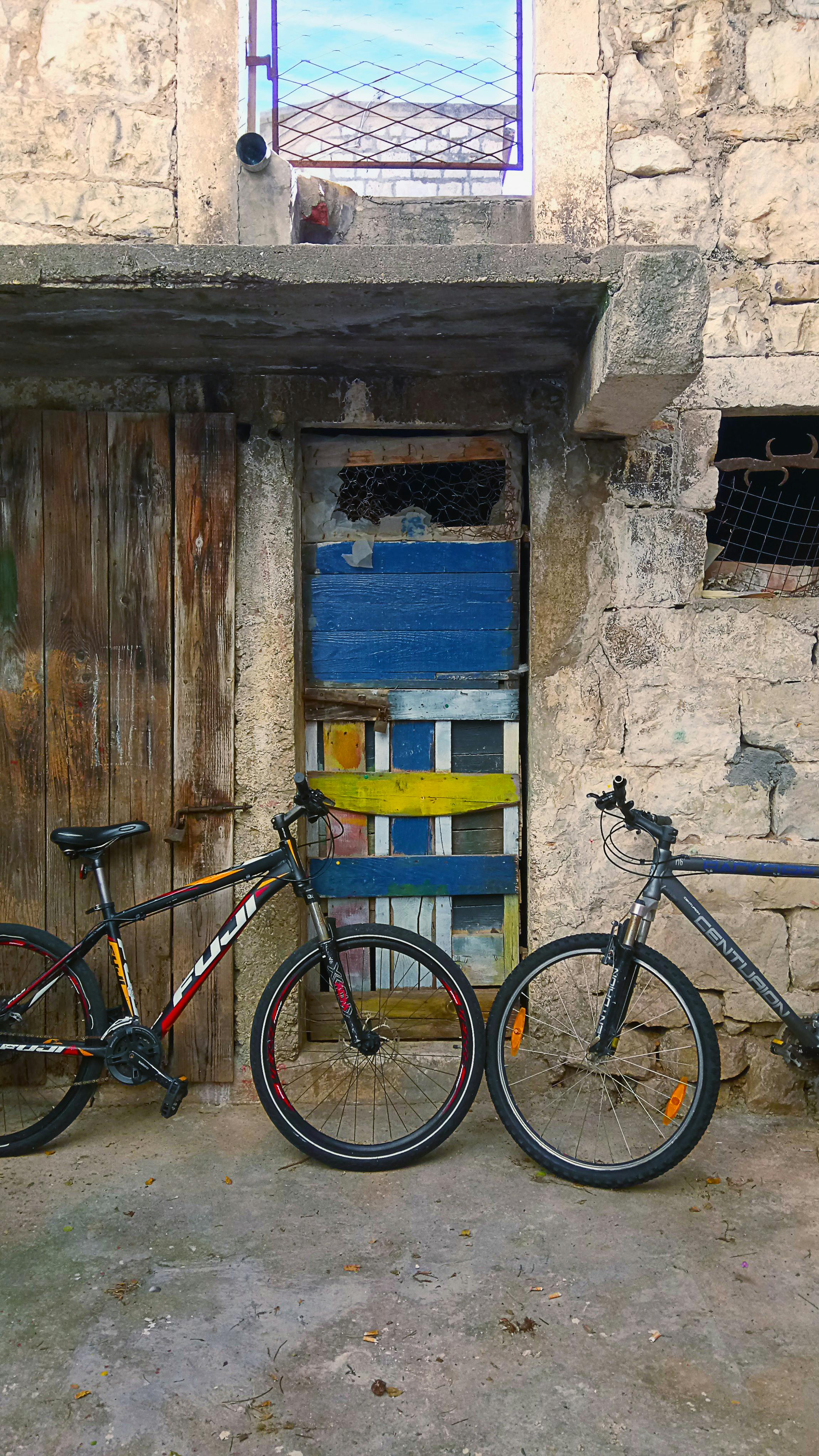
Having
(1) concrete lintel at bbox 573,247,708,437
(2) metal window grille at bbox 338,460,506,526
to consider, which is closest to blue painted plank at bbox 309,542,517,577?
(2) metal window grille at bbox 338,460,506,526

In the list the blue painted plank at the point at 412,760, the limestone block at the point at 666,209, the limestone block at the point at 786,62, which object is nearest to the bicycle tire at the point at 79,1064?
the blue painted plank at the point at 412,760

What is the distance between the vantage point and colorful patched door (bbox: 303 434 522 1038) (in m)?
4.07

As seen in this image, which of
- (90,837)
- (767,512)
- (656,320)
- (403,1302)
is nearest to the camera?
(403,1302)

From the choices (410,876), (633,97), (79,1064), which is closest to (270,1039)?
(79,1064)

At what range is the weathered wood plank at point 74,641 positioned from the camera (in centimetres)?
386

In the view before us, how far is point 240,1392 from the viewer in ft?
7.72

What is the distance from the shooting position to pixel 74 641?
388 centimetres

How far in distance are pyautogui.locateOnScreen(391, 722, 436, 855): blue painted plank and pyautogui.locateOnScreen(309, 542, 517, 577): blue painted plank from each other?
0.67 m

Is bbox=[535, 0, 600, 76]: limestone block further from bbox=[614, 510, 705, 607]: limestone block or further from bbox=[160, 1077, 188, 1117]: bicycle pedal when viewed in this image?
bbox=[160, 1077, 188, 1117]: bicycle pedal

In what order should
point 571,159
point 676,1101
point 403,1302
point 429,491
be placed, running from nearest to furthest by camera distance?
point 403,1302 < point 676,1101 < point 571,159 < point 429,491

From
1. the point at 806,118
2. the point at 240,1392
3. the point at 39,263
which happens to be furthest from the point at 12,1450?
the point at 806,118

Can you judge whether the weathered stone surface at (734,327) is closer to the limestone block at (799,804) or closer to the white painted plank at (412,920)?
the limestone block at (799,804)

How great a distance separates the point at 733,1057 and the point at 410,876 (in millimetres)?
1516

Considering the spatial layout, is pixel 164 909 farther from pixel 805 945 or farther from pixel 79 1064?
pixel 805 945
